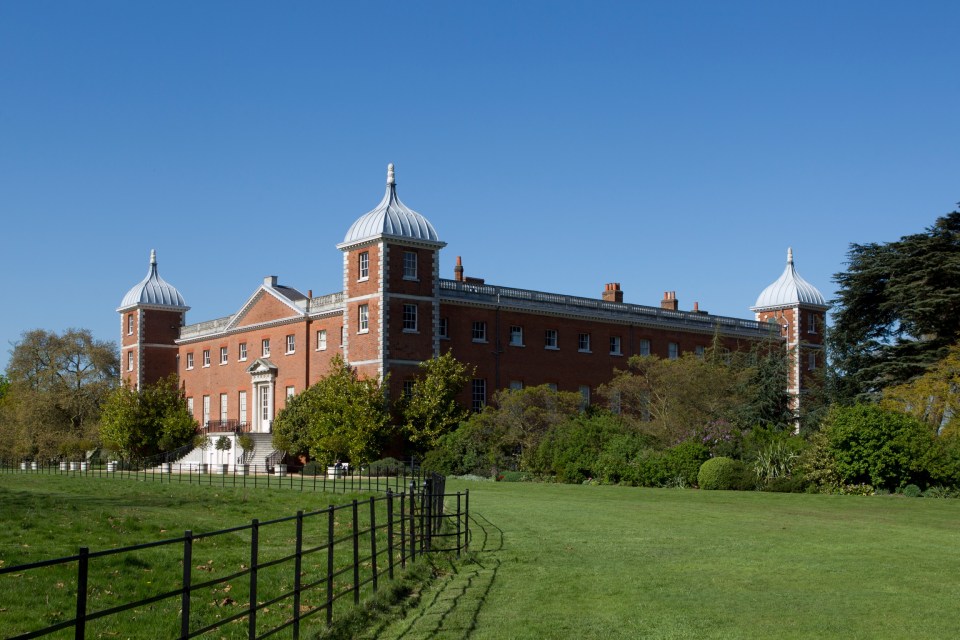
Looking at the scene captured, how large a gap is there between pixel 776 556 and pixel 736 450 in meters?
23.4

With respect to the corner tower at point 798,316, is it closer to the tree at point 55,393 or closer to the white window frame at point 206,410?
the white window frame at point 206,410

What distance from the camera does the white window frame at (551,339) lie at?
61.0 metres

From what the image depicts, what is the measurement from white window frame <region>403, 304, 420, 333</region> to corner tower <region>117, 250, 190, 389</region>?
86.9ft

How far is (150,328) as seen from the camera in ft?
240

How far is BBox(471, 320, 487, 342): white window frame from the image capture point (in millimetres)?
57781

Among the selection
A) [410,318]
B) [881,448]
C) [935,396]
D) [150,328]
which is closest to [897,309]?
[935,396]

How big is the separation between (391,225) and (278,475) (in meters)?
13.2

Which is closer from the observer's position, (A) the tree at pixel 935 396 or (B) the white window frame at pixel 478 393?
(A) the tree at pixel 935 396

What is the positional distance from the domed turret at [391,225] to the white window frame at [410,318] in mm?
3273

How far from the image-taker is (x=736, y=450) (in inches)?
1635

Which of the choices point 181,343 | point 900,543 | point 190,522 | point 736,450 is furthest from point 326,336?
point 900,543

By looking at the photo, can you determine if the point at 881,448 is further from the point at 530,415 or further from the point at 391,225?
the point at 391,225

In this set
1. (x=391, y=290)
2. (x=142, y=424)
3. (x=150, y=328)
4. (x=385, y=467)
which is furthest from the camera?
(x=150, y=328)

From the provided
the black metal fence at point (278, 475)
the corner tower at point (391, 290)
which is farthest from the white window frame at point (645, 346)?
the black metal fence at point (278, 475)
